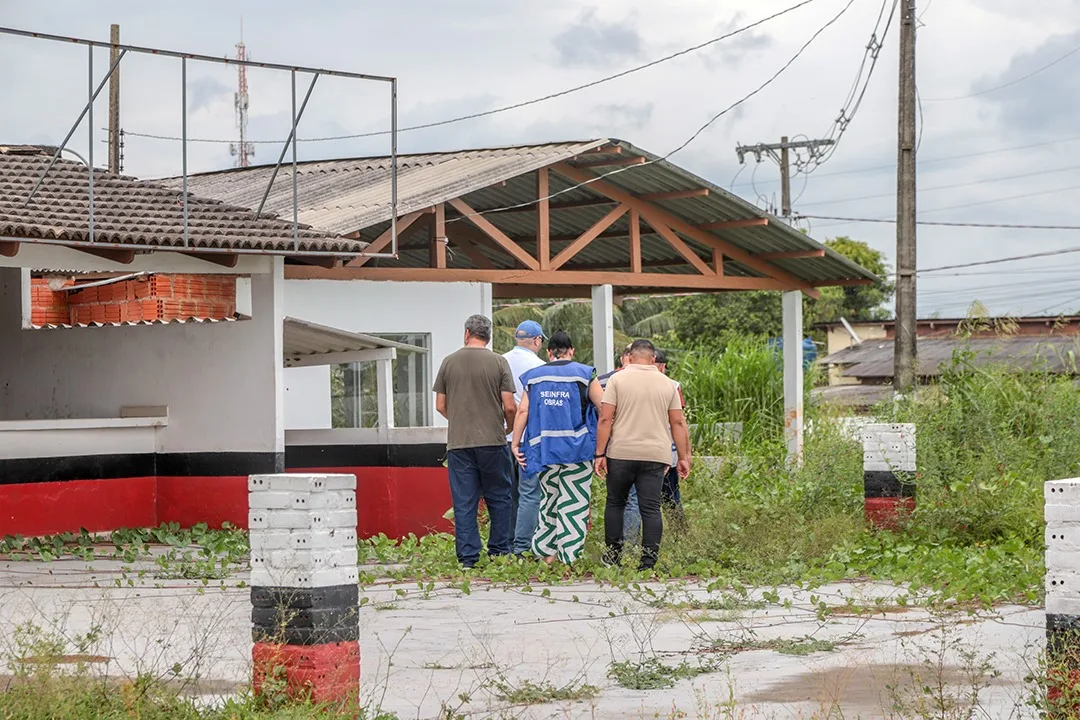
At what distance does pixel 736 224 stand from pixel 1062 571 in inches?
514

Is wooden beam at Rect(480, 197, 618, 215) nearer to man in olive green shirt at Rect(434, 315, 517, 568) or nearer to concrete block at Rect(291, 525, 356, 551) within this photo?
man in olive green shirt at Rect(434, 315, 517, 568)

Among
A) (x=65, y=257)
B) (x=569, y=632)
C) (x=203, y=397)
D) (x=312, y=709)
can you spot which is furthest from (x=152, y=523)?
(x=312, y=709)

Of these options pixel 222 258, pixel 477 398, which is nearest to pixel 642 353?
A: pixel 477 398

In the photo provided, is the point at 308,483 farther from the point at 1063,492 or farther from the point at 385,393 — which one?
the point at 385,393

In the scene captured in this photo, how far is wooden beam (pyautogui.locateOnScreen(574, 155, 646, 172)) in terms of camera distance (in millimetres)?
16625

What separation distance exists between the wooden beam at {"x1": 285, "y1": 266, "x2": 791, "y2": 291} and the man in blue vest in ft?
17.1

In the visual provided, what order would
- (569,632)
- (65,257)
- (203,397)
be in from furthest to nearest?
1. (203,397)
2. (65,257)
3. (569,632)

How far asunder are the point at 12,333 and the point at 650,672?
11.2 m

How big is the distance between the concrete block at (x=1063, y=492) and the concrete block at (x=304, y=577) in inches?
102

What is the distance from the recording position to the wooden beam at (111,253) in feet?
37.4

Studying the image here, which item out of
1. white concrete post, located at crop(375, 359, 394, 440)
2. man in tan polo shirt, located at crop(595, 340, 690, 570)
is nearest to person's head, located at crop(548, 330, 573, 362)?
man in tan polo shirt, located at crop(595, 340, 690, 570)

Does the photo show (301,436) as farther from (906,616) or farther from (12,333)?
(906,616)

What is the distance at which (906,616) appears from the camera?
8117 millimetres

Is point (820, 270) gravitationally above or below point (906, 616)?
above
